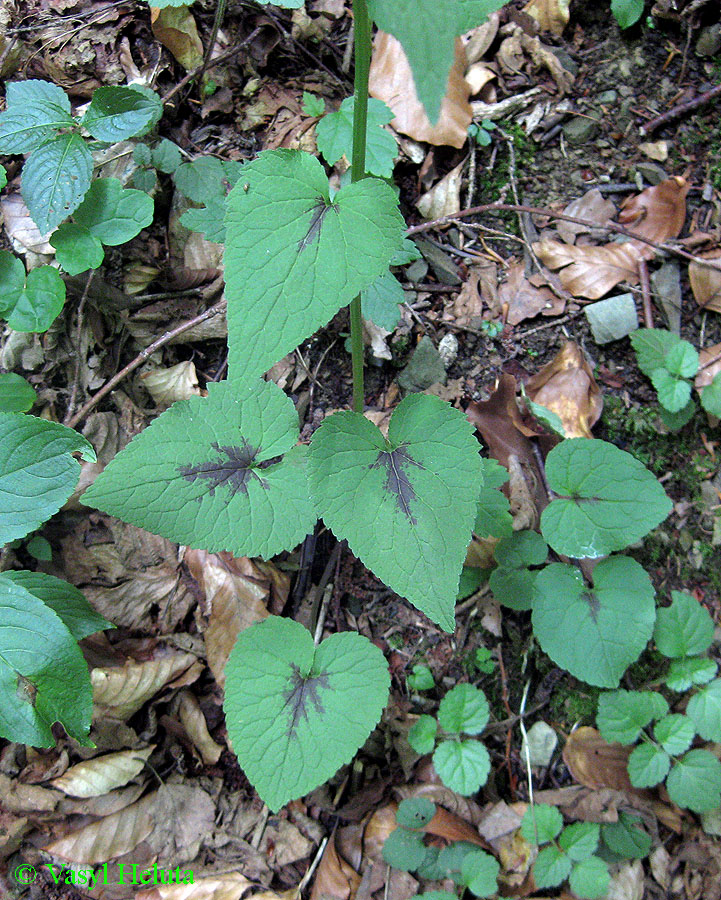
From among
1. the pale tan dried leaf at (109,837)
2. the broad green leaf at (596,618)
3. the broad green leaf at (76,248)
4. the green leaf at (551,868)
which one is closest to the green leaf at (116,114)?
the broad green leaf at (76,248)

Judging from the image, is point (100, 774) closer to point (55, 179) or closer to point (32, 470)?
point (32, 470)

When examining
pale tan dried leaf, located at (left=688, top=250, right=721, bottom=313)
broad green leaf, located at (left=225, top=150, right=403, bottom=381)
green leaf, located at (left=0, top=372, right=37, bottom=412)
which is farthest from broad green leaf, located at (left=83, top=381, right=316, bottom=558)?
pale tan dried leaf, located at (left=688, top=250, right=721, bottom=313)

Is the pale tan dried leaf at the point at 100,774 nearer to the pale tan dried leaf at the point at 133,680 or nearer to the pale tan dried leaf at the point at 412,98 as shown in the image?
the pale tan dried leaf at the point at 133,680

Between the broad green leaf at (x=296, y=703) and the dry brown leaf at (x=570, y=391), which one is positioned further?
the dry brown leaf at (x=570, y=391)

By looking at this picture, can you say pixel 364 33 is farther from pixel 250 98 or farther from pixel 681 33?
pixel 681 33

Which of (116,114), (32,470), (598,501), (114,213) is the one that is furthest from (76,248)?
(598,501)

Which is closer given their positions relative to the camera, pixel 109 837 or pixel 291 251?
pixel 291 251

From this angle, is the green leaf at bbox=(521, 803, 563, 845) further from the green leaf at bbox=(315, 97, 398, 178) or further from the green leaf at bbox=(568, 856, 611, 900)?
the green leaf at bbox=(315, 97, 398, 178)

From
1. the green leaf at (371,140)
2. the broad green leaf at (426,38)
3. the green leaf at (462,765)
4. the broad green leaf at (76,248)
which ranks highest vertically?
the broad green leaf at (426,38)
